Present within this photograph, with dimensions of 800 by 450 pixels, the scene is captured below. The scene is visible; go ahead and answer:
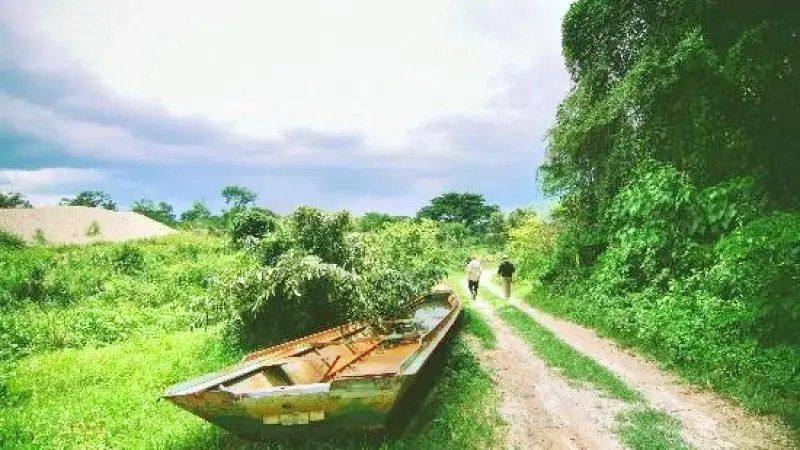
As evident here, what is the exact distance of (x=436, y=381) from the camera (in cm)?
923

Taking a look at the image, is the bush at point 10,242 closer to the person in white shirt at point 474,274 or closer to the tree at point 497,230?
the person in white shirt at point 474,274

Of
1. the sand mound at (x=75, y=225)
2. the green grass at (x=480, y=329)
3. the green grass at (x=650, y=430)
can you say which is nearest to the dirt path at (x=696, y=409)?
the green grass at (x=650, y=430)

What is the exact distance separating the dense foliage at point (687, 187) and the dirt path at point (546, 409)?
2.05m

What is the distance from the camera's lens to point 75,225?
164 ft

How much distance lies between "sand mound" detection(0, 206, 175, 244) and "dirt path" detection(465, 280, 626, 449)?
4245 cm

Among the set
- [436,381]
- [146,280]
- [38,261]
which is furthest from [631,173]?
[38,261]

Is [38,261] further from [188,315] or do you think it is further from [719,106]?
[719,106]

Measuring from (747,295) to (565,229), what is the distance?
11.0 meters

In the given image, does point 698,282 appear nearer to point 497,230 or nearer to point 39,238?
point 39,238

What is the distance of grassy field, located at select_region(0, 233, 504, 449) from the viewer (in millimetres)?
7160

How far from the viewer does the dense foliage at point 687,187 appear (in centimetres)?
888

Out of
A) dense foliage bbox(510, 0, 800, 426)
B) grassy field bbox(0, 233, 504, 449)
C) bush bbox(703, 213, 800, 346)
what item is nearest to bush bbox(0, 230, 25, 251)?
grassy field bbox(0, 233, 504, 449)

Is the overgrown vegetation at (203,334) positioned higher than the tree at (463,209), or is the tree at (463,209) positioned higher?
the tree at (463,209)

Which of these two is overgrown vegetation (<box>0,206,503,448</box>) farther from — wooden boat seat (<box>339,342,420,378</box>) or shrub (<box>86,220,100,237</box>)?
shrub (<box>86,220,100,237</box>)
